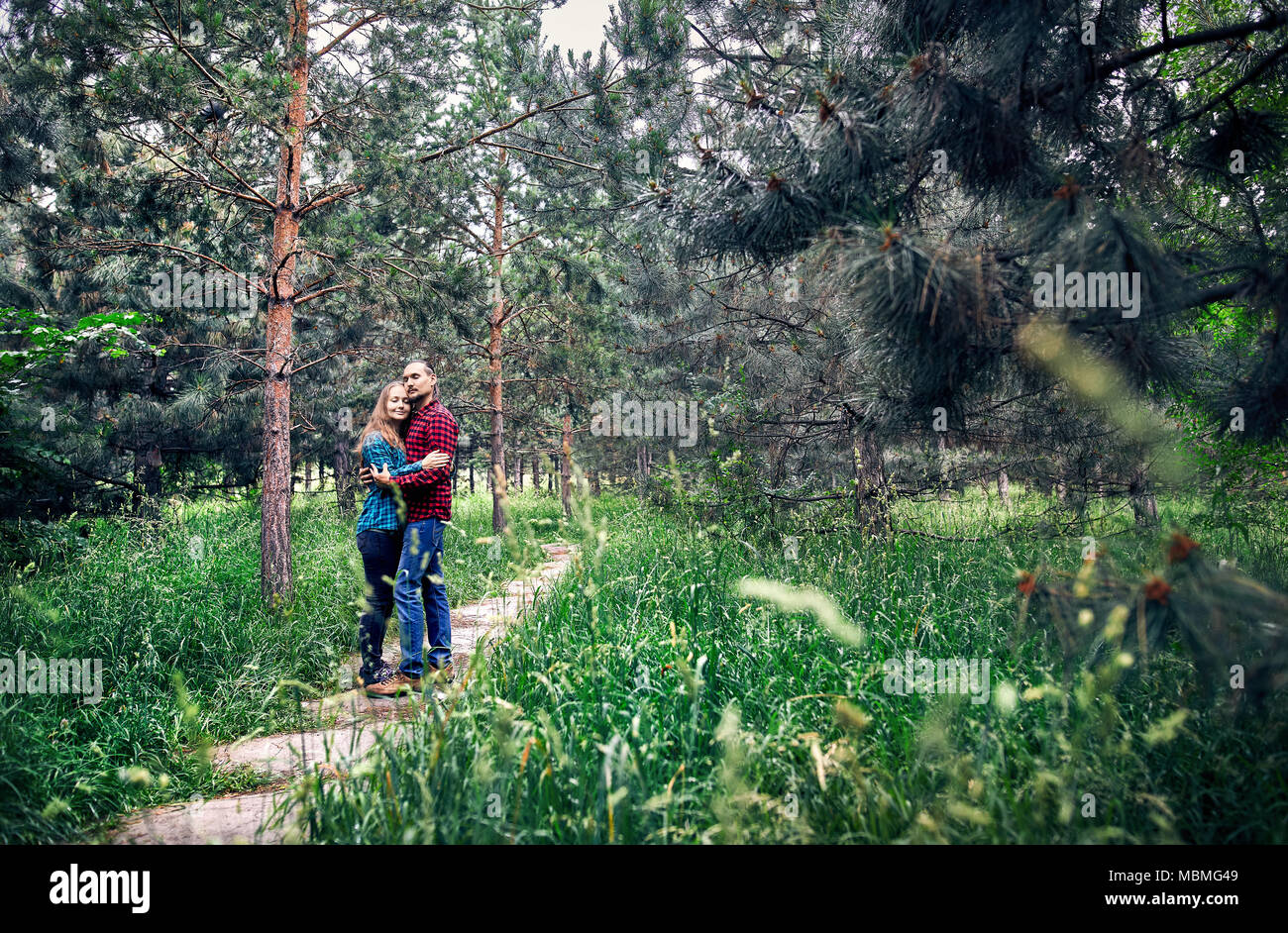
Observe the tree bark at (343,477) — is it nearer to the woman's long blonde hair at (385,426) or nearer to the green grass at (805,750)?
the woman's long blonde hair at (385,426)

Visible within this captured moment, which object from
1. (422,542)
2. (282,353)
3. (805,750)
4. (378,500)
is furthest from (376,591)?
(282,353)

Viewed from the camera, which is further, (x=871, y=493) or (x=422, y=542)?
(x=871, y=493)

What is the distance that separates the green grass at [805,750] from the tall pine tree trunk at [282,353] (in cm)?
273

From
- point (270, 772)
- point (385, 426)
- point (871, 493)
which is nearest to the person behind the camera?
point (270, 772)

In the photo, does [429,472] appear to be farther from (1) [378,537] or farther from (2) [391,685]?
(2) [391,685]

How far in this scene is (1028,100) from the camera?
8.48ft

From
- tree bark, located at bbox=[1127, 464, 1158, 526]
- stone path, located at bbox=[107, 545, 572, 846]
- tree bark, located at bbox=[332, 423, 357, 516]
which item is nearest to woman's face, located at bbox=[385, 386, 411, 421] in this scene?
stone path, located at bbox=[107, 545, 572, 846]

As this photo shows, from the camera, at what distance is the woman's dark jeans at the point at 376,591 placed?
10.7ft

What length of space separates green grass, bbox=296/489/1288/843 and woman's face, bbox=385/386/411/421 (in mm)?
1507

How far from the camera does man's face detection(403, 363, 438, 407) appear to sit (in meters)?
3.58

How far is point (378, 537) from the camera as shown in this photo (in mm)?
3340

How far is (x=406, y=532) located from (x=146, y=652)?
164cm

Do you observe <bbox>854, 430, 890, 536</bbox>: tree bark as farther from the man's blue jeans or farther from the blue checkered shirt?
the blue checkered shirt
